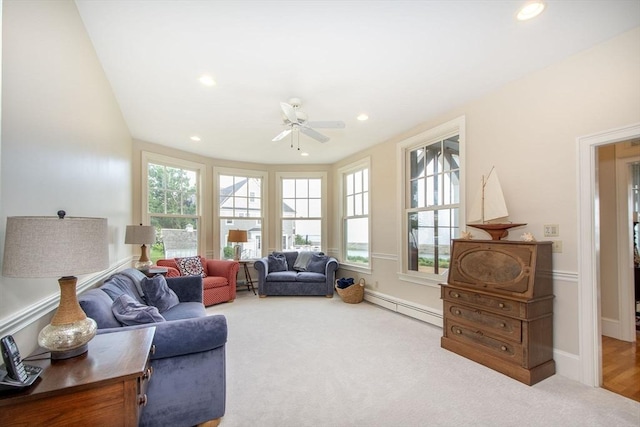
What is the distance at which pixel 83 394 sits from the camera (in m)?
1.11

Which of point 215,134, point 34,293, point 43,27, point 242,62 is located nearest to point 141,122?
point 215,134

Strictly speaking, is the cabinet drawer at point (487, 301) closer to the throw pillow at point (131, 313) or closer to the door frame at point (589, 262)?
the door frame at point (589, 262)

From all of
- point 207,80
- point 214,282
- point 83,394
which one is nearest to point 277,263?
point 214,282

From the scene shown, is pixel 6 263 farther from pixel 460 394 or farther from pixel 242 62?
pixel 460 394

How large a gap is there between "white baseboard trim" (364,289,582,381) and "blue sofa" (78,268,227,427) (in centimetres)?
280

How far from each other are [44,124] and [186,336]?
1.45 meters

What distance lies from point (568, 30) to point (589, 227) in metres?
1.54

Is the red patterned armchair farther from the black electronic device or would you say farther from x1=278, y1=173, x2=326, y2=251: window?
the black electronic device

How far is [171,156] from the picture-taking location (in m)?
5.28

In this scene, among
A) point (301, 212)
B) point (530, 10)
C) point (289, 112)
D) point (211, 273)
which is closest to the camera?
point (530, 10)

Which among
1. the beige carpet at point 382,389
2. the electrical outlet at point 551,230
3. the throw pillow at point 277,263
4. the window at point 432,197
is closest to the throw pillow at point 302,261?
the throw pillow at point 277,263

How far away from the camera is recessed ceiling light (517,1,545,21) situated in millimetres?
1917

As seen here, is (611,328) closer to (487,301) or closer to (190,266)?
(487,301)

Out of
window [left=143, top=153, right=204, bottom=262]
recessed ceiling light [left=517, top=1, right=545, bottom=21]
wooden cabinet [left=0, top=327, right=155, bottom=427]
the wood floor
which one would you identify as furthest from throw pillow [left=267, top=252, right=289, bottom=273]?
recessed ceiling light [left=517, top=1, right=545, bottom=21]
